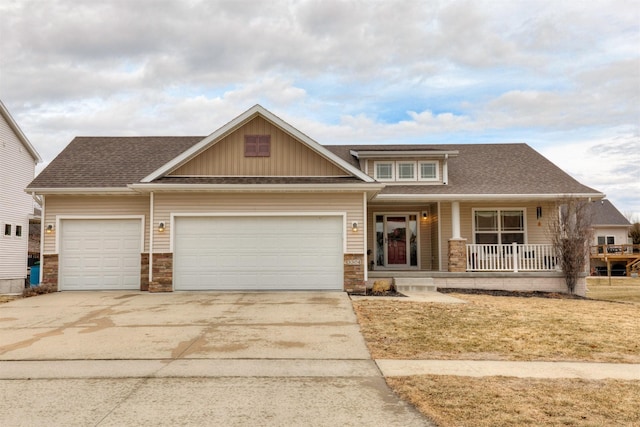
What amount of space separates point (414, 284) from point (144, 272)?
27.7 ft

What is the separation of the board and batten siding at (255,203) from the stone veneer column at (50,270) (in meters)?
3.78

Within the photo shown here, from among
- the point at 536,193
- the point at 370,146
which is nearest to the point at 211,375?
the point at 536,193

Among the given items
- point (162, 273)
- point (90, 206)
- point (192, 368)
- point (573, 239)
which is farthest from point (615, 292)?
point (90, 206)

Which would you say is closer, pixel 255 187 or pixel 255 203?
pixel 255 187

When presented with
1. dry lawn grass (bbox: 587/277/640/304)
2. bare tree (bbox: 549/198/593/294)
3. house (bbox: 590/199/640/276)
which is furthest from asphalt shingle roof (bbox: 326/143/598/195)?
house (bbox: 590/199/640/276)

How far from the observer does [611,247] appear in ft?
113

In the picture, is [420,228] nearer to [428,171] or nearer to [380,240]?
[380,240]

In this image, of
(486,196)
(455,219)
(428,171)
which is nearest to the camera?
(486,196)

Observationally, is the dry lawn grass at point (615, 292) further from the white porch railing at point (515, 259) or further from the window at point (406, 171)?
the window at point (406, 171)

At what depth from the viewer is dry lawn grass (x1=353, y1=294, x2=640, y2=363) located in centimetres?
686

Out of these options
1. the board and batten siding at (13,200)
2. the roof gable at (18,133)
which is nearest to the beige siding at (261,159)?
the roof gable at (18,133)

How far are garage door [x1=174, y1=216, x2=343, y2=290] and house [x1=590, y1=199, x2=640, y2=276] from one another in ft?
74.2

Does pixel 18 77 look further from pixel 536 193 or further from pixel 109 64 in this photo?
pixel 536 193

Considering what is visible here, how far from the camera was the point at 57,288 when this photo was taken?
47.9ft
